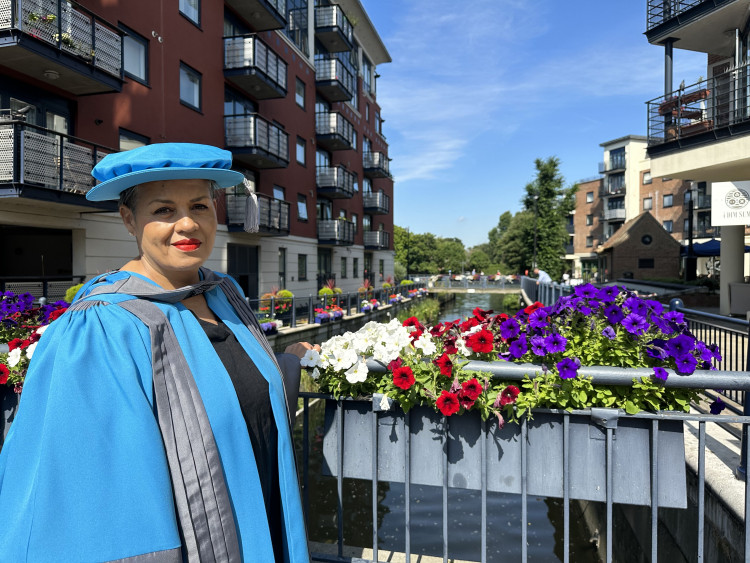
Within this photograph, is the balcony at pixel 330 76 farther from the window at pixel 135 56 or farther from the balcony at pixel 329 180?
the window at pixel 135 56

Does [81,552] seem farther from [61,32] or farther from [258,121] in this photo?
Answer: [258,121]

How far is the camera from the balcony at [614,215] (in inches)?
2240

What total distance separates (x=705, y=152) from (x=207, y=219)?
14509 millimetres

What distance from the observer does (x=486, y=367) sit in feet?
7.04

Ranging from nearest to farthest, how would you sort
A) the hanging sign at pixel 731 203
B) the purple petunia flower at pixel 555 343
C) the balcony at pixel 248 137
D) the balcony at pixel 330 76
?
1. the purple petunia flower at pixel 555 343
2. the hanging sign at pixel 731 203
3. the balcony at pixel 248 137
4. the balcony at pixel 330 76

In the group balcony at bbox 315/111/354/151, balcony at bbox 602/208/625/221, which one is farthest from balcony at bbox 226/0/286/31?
balcony at bbox 602/208/625/221

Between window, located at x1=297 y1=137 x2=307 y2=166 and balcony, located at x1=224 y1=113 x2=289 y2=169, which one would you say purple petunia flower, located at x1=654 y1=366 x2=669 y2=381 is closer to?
balcony, located at x1=224 y1=113 x2=289 y2=169

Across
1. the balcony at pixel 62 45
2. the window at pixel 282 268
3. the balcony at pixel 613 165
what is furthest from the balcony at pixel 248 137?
the balcony at pixel 613 165

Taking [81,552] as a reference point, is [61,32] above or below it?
above

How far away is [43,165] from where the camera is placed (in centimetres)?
954

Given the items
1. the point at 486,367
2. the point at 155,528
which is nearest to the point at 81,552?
the point at 155,528

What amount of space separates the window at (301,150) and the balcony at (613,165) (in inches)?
1888

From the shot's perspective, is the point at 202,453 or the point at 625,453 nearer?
the point at 202,453

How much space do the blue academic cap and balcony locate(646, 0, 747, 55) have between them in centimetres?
1613
